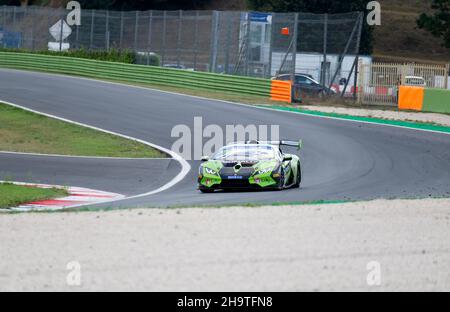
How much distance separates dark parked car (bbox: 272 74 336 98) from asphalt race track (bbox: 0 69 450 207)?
3.59 meters

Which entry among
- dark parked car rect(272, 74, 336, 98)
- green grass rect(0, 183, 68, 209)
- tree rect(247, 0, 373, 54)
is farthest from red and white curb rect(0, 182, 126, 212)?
tree rect(247, 0, 373, 54)

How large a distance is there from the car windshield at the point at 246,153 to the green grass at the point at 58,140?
21.1 feet

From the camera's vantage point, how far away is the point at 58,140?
28625 millimetres

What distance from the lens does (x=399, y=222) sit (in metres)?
12.7

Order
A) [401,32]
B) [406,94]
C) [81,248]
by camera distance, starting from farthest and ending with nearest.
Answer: [401,32], [406,94], [81,248]

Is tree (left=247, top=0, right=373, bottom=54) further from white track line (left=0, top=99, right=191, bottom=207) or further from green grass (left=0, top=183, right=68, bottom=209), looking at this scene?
green grass (left=0, top=183, right=68, bottom=209)

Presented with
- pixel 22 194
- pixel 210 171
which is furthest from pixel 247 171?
pixel 22 194

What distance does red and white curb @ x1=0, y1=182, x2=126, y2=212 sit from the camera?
56.1ft

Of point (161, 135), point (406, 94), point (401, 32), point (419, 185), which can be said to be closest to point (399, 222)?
point (419, 185)

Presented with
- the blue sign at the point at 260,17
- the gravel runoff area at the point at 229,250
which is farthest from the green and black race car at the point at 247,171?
the blue sign at the point at 260,17

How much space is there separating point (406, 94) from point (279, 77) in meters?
5.37

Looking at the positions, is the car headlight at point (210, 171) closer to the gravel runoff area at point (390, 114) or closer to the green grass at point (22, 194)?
the green grass at point (22, 194)

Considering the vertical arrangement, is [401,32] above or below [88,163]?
above
